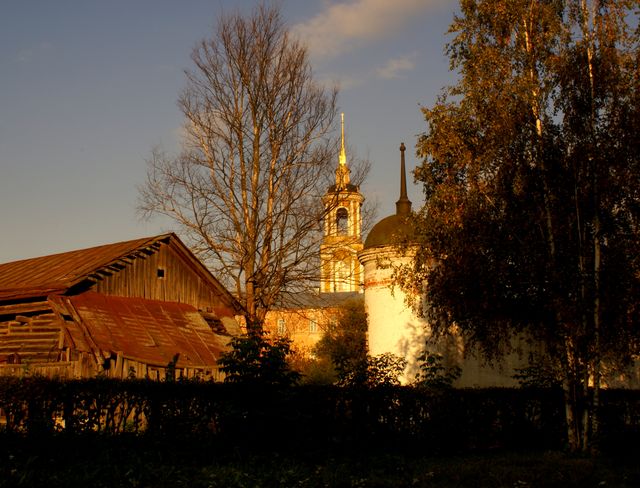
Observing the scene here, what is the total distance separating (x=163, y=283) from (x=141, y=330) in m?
3.28

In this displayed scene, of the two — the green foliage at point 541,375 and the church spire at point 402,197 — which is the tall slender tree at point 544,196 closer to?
the green foliage at point 541,375

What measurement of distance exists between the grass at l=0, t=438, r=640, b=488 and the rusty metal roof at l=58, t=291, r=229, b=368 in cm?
833

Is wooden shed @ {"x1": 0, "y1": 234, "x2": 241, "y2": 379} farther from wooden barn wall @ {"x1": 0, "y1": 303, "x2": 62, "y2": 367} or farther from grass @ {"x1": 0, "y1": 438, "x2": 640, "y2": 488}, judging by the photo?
grass @ {"x1": 0, "y1": 438, "x2": 640, "y2": 488}

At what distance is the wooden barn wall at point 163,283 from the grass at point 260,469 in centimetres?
1117

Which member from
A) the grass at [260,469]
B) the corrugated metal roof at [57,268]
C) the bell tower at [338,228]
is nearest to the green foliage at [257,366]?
the grass at [260,469]

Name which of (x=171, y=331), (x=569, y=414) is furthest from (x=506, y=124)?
(x=171, y=331)

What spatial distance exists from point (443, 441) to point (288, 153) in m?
13.5

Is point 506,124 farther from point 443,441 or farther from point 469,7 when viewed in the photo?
point 443,441

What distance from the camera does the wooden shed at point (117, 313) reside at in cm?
1981

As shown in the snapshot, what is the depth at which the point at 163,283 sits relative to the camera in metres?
24.5

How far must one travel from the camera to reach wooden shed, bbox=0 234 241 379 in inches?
780

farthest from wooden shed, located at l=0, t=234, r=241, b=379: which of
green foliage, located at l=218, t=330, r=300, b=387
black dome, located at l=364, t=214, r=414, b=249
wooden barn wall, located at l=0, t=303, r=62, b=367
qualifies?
black dome, located at l=364, t=214, r=414, b=249

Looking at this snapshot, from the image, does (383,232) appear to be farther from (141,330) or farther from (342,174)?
(141,330)

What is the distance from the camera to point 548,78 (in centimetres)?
1590
